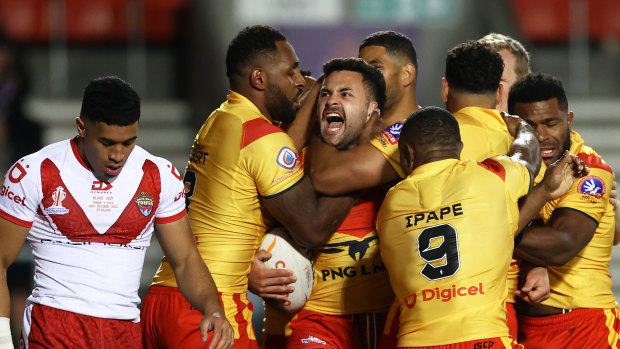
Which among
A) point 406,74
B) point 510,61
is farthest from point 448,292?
point 510,61

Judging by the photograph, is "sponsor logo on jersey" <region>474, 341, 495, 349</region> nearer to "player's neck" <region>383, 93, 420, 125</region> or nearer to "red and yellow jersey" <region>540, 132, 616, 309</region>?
"red and yellow jersey" <region>540, 132, 616, 309</region>

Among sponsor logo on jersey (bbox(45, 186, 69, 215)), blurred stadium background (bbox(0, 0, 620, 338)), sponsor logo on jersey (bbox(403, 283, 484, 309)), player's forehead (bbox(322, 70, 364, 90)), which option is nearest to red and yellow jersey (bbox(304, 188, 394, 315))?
player's forehead (bbox(322, 70, 364, 90))

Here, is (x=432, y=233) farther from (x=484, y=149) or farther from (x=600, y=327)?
(x=600, y=327)

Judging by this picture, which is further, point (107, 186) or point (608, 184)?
point (608, 184)

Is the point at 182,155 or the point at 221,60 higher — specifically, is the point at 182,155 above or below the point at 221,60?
below

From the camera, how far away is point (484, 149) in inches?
200

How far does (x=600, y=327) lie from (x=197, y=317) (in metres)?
2.30

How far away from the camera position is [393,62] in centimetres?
563

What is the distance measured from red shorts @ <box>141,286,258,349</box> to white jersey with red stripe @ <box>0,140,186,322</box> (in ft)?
1.18

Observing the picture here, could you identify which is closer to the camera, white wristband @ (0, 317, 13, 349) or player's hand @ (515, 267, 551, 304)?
white wristband @ (0, 317, 13, 349)

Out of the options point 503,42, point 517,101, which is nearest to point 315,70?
point 503,42

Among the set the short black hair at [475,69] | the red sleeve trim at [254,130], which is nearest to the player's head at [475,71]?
the short black hair at [475,69]

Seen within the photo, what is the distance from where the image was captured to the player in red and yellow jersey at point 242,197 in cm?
503

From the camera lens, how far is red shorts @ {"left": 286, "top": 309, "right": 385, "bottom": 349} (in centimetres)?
529
